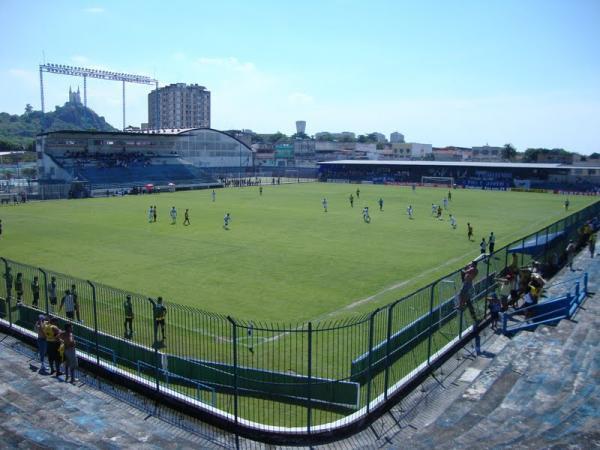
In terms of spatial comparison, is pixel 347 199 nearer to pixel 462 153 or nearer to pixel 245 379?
pixel 245 379

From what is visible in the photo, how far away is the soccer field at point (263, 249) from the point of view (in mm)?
20469

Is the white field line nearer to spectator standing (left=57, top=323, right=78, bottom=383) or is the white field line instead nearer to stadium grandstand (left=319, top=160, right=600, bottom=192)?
spectator standing (left=57, top=323, right=78, bottom=383)

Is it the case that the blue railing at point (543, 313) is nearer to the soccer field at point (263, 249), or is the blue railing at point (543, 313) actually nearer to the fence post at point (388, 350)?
the soccer field at point (263, 249)

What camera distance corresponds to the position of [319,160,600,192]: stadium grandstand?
84.8 meters

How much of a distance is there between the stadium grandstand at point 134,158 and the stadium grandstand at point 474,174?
78.7 feet

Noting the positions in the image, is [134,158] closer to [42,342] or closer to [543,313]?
[42,342]

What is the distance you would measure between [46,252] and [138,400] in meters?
20.4

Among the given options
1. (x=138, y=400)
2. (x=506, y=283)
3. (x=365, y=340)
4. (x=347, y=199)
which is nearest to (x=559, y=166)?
(x=347, y=199)

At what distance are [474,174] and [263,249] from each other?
74119mm

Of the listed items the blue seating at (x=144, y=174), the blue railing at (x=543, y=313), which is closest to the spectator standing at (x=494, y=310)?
the blue railing at (x=543, y=313)

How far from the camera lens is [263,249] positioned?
29.9m

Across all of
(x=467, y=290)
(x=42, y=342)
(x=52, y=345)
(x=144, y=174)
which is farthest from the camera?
(x=144, y=174)

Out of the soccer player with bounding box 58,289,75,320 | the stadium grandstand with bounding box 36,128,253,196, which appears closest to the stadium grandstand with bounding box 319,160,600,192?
the stadium grandstand with bounding box 36,128,253,196

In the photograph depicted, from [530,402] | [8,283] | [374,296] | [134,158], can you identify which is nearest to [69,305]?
[8,283]
